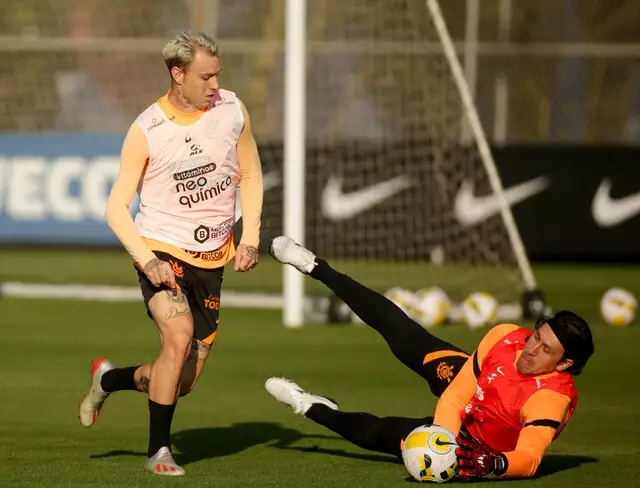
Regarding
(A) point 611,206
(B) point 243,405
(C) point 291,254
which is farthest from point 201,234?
(A) point 611,206

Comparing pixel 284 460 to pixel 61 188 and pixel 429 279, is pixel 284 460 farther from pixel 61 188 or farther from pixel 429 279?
pixel 61 188

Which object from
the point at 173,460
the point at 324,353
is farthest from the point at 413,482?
the point at 324,353

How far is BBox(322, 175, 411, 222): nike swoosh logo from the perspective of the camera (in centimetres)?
1841

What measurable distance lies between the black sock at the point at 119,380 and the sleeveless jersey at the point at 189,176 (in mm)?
866

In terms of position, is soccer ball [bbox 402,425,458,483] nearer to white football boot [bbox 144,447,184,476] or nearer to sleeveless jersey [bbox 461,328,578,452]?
sleeveless jersey [bbox 461,328,578,452]

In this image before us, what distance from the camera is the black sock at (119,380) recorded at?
24.8ft

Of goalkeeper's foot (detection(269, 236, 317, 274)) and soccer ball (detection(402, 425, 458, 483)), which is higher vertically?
goalkeeper's foot (detection(269, 236, 317, 274))

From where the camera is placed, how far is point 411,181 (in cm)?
1800

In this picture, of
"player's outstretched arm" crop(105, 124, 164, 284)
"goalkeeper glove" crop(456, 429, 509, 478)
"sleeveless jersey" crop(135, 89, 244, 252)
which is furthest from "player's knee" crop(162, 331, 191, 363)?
"goalkeeper glove" crop(456, 429, 509, 478)

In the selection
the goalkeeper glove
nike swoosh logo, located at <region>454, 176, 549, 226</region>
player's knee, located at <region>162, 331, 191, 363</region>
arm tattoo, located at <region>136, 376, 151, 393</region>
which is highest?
player's knee, located at <region>162, 331, 191, 363</region>

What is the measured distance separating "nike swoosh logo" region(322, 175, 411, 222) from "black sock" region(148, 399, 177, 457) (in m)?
11.4

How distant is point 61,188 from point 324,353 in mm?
8761

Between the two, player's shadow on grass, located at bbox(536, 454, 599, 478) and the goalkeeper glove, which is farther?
player's shadow on grass, located at bbox(536, 454, 599, 478)

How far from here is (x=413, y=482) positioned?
6891mm
